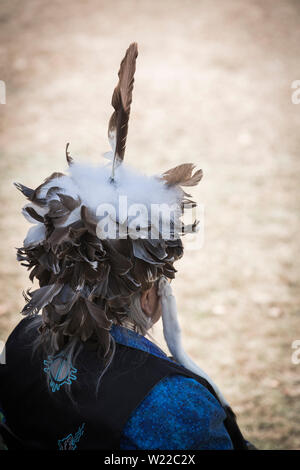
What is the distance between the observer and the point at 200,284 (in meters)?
4.91

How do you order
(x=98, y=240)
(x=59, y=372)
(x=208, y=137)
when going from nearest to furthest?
(x=98, y=240), (x=59, y=372), (x=208, y=137)

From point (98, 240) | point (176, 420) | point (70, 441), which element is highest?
point (98, 240)

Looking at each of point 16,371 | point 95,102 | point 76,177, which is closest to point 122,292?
point 76,177

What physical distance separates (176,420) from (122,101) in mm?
1193

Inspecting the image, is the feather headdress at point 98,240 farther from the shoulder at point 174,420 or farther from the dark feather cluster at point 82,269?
the shoulder at point 174,420

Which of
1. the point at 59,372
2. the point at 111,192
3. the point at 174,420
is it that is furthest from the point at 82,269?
the point at 174,420

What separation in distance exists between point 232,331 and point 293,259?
53.4 inches

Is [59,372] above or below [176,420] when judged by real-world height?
above

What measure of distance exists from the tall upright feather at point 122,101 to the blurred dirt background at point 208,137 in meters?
0.57

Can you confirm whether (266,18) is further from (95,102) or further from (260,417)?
(260,417)

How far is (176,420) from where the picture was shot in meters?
1.64

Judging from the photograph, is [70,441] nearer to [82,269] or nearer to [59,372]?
[59,372]

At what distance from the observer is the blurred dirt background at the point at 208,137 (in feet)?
13.8

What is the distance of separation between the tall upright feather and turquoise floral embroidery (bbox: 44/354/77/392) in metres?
0.75
